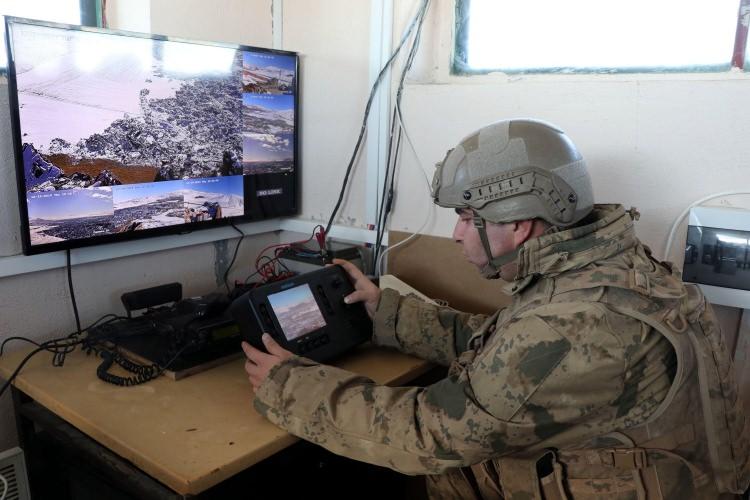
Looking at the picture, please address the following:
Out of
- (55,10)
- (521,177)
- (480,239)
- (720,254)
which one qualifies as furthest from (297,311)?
(55,10)

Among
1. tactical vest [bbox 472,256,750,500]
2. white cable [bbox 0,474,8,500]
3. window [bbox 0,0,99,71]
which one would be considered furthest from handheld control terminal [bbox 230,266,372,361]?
window [bbox 0,0,99,71]

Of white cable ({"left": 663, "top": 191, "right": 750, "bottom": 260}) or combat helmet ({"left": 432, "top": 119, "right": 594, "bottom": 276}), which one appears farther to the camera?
white cable ({"left": 663, "top": 191, "right": 750, "bottom": 260})

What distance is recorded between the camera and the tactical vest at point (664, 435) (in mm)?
1050

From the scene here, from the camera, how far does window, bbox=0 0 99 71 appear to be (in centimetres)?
155

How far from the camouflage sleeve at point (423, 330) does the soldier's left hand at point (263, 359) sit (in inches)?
12.5

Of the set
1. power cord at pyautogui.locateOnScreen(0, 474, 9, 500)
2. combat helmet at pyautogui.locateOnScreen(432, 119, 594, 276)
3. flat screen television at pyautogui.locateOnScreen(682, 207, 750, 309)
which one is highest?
combat helmet at pyautogui.locateOnScreen(432, 119, 594, 276)

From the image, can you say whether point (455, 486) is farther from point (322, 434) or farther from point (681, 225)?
point (681, 225)

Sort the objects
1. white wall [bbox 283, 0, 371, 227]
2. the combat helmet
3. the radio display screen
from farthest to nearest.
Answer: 1. white wall [bbox 283, 0, 371, 227]
2. the radio display screen
3. the combat helmet

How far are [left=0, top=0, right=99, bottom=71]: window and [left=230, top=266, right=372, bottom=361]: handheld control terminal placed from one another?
97cm

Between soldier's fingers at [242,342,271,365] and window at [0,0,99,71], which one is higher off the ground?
window at [0,0,99,71]

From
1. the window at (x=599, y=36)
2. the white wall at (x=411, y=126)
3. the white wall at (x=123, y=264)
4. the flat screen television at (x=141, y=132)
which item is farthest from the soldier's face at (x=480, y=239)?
the white wall at (x=123, y=264)

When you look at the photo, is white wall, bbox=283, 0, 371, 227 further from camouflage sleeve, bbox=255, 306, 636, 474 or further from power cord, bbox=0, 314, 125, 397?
camouflage sleeve, bbox=255, 306, 636, 474

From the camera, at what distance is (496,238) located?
1.21m

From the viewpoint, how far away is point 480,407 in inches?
40.4
